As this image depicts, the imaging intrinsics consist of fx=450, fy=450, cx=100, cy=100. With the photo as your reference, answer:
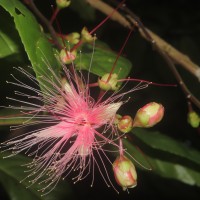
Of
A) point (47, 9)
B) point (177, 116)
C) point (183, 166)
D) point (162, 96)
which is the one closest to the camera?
point (183, 166)

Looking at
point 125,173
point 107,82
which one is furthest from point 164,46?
point 125,173

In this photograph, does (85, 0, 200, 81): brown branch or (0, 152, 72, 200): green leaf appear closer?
(0, 152, 72, 200): green leaf

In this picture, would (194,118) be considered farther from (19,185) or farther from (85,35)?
(19,185)

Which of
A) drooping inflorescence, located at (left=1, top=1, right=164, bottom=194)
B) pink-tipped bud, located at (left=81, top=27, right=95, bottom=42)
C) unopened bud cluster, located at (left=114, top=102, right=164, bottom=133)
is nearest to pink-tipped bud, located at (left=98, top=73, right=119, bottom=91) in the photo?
drooping inflorescence, located at (left=1, top=1, right=164, bottom=194)

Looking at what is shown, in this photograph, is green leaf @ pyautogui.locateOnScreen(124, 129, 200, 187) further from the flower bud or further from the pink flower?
the pink flower

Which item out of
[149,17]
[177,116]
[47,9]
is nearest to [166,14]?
[149,17]

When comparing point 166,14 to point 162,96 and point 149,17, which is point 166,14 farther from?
point 162,96

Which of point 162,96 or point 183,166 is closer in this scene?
point 183,166
